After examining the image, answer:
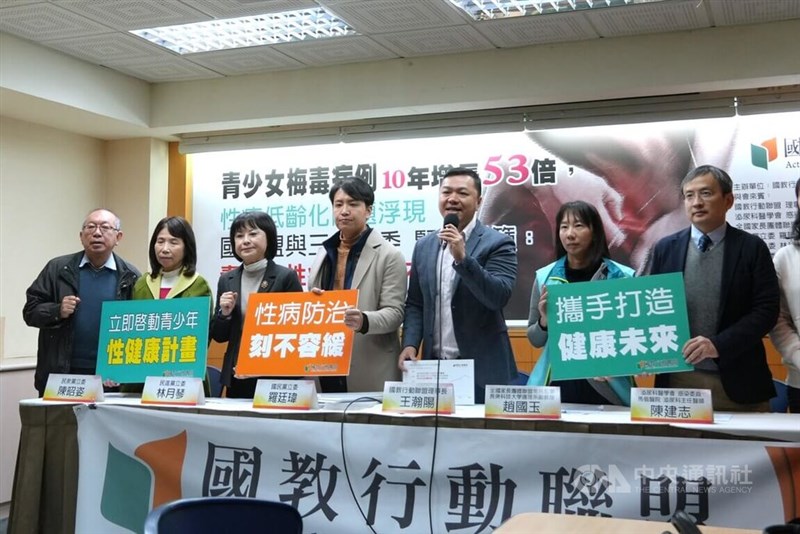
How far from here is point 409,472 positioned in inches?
96.5

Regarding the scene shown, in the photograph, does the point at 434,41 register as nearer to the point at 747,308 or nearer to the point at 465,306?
the point at 465,306

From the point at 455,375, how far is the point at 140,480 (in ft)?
3.74

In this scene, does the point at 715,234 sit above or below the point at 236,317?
above

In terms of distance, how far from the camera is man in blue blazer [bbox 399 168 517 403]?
3014mm

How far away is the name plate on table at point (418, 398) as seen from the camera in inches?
97.6

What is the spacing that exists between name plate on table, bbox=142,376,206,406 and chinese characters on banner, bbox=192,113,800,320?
9.22ft

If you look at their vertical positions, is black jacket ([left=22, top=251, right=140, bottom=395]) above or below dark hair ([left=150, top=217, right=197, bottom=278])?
below

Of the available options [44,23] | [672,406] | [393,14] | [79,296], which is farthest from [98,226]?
[672,406]

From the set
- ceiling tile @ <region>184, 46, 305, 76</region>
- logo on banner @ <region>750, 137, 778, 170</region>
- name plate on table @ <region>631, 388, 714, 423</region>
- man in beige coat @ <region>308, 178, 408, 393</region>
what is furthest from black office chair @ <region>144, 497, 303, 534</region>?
logo on banner @ <region>750, 137, 778, 170</region>

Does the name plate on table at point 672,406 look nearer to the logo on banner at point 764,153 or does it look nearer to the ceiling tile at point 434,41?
the ceiling tile at point 434,41

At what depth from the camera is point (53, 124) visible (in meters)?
5.61

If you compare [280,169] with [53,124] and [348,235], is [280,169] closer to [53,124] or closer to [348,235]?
[53,124]

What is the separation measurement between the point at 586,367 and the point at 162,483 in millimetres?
1466

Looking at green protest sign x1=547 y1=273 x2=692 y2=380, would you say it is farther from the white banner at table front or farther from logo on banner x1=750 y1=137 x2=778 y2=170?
logo on banner x1=750 y1=137 x2=778 y2=170
